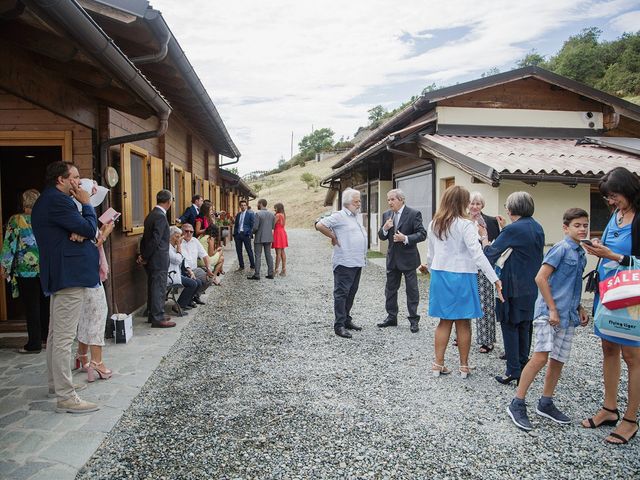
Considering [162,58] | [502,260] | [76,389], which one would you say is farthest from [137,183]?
[502,260]

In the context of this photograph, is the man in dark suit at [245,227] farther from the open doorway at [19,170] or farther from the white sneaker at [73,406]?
the white sneaker at [73,406]

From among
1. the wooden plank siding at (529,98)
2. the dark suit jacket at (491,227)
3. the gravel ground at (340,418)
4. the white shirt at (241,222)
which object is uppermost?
the wooden plank siding at (529,98)

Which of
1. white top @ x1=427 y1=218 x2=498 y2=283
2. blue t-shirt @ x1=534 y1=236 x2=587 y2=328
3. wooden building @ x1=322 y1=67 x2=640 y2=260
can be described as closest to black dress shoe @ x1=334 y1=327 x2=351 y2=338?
white top @ x1=427 y1=218 x2=498 y2=283

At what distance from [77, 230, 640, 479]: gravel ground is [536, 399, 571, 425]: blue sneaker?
2.0 inches

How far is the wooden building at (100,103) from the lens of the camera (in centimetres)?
322

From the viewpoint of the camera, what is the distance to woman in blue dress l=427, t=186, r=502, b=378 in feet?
13.4

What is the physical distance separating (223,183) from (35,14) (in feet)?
54.1

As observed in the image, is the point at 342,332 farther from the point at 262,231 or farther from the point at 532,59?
the point at 532,59

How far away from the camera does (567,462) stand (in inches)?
111

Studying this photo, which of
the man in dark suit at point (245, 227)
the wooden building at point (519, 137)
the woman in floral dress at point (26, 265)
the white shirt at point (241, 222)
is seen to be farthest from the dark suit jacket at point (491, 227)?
the white shirt at point (241, 222)

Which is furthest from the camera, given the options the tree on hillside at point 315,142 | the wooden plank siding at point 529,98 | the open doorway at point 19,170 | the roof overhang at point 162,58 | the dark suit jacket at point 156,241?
the tree on hillside at point 315,142

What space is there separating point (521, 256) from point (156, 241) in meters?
4.12

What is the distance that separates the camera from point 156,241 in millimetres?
5789

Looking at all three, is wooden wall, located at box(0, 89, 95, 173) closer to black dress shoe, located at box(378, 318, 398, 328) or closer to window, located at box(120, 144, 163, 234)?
window, located at box(120, 144, 163, 234)
